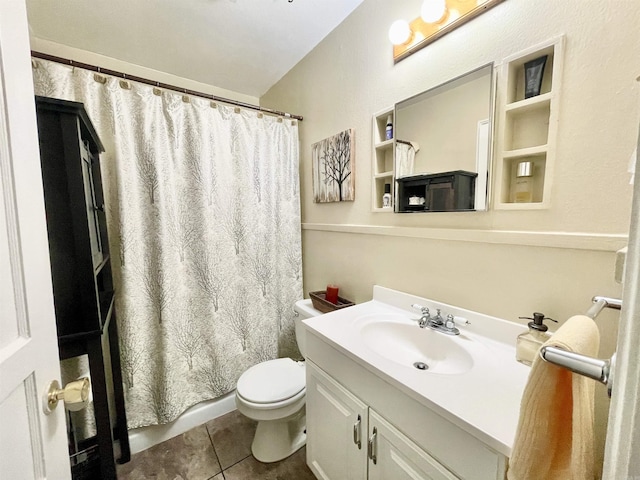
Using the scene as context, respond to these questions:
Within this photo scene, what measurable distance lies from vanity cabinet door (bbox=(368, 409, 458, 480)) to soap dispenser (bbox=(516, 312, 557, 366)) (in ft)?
1.37

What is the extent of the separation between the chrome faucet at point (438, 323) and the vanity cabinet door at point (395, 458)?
42 cm

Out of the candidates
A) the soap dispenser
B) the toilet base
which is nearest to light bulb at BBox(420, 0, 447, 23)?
the soap dispenser

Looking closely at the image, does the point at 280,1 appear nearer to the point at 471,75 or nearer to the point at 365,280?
the point at 471,75

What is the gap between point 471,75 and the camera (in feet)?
3.27

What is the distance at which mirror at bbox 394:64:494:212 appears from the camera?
0.98 meters

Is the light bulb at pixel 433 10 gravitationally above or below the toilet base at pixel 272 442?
above

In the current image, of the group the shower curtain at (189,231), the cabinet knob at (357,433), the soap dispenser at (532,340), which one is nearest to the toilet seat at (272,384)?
the shower curtain at (189,231)

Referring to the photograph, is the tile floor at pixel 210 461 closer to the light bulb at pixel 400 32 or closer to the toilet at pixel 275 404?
the toilet at pixel 275 404

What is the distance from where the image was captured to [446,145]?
1.10 meters

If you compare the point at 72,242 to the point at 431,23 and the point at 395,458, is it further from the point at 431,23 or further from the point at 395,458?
the point at 431,23

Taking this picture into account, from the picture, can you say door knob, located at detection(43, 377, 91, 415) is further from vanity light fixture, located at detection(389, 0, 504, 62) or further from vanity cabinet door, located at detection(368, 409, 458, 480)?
vanity light fixture, located at detection(389, 0, 504, 62)

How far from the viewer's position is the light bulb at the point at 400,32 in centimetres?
115

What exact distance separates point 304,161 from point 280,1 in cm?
90

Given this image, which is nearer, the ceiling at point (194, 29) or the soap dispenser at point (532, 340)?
the soap dispenser at point (532, 340)
